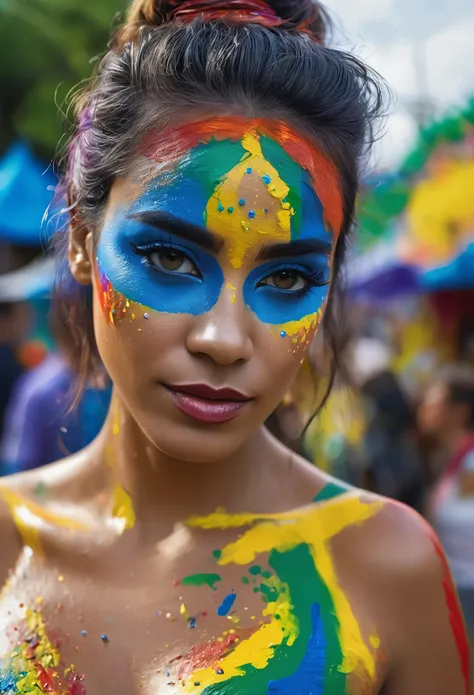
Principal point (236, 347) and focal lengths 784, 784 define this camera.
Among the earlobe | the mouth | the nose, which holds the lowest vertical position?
the mouth

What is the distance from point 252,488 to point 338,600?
0.26 metres

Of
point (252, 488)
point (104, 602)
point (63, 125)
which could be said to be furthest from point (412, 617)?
point (63, 125)

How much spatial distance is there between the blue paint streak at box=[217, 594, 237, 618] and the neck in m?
0.17

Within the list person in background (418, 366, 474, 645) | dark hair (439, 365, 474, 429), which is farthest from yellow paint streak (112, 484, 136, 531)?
dark hair (439, 365, 474, 429)

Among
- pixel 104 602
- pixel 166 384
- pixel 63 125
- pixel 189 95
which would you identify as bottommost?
pixel 104 602

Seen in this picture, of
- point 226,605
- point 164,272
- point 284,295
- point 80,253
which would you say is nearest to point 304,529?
point 226,605

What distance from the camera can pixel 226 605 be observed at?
53.9 inches

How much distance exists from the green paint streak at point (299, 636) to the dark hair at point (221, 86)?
23.5 inches

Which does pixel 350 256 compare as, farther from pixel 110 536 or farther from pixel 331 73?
pixel 110 536

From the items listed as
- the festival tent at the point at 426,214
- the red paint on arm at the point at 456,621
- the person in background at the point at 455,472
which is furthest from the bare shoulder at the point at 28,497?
the festival tent at the point at 426,214

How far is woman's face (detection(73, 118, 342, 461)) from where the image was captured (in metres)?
1.24

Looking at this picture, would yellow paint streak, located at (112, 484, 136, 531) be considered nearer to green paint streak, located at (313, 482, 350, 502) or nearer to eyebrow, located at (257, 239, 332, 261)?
green paint streak, located at (313, 482, 350, 502)

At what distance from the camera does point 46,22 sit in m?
9.62

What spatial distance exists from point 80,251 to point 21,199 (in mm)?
5395
